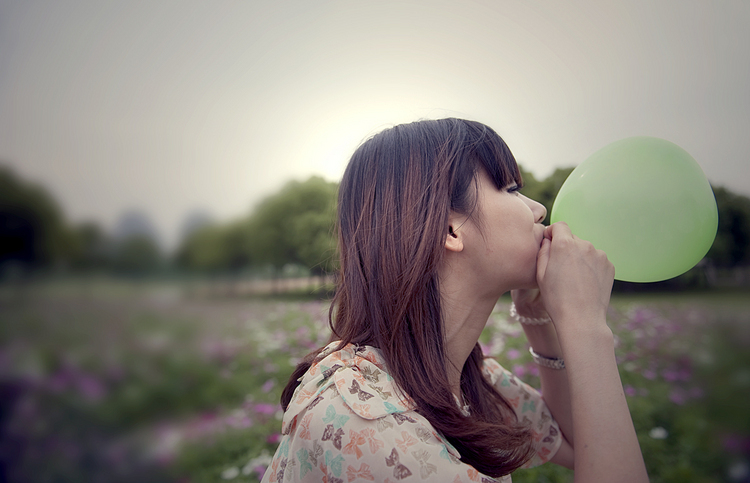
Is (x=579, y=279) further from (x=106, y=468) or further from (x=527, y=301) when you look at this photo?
(x=106, y=468)

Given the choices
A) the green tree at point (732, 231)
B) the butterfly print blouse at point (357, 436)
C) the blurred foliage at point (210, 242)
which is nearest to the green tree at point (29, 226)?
the blurred foliage at point (210, 242)

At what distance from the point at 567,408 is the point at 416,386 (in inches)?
20.3

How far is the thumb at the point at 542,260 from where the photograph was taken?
71cm

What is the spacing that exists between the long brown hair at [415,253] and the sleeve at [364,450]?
4.1 inches

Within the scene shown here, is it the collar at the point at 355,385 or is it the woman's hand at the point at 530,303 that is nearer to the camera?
the collar at the point at 355,385

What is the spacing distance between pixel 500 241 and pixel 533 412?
50cm

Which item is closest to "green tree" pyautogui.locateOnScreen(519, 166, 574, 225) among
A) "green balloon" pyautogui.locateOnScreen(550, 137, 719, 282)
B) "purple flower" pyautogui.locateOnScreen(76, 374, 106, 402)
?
"green balloon" pyautogui.locateOnScreen(550, 137, 719, 282)

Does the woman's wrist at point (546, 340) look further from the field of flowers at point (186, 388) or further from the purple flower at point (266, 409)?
the purple flower at point (266, 409)

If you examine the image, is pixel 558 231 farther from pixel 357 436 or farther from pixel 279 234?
pixel 279 234

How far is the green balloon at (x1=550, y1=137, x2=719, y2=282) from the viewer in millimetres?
827

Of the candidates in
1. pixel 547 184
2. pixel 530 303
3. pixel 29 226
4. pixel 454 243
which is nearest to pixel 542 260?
pixel 454 243

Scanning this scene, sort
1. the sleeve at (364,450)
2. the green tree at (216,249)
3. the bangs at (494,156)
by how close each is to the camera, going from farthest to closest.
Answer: the green tree at (216,249) < the bangs at (494,156) < the sleeve at (364,450)

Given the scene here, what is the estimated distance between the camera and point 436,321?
28.7 inches

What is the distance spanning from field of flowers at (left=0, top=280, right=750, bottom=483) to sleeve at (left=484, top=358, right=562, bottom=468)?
650mm
